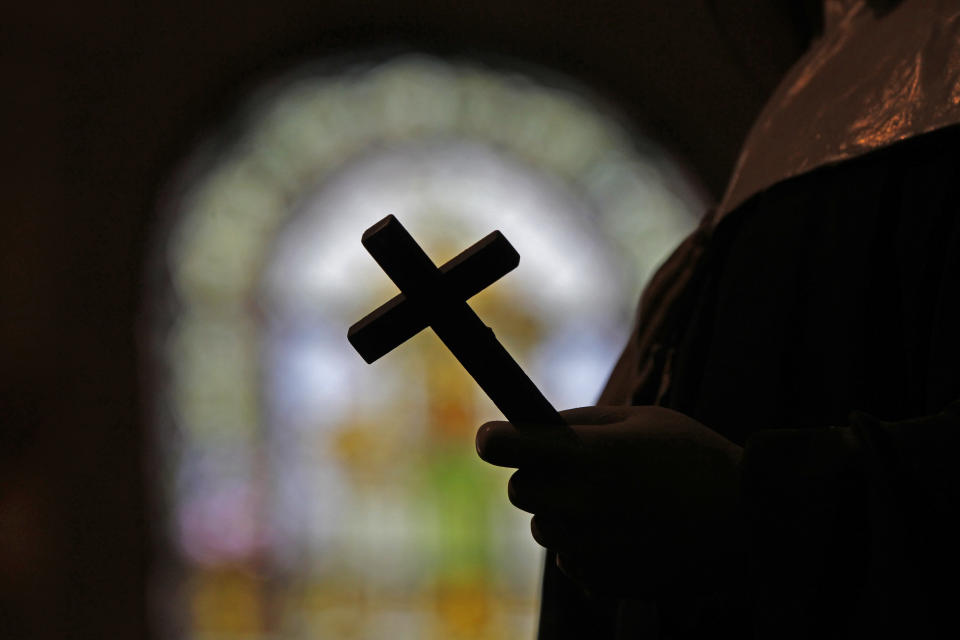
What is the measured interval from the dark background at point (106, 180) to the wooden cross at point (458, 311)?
233 centimetres

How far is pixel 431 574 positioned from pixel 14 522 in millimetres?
1078

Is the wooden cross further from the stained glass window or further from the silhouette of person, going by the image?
the stained glass window

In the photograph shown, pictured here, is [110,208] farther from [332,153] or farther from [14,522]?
[14,522]

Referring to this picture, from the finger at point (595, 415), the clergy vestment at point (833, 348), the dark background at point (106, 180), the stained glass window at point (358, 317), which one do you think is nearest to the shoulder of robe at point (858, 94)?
the clergy vestment at point (833, 348)

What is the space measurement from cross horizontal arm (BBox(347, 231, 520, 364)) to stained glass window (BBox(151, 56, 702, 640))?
2406mm

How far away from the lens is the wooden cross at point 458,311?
58cm

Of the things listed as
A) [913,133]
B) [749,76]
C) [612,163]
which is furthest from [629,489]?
[612,163]

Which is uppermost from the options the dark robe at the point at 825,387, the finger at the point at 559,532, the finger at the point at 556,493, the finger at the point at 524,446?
the finger at the point at 524,446

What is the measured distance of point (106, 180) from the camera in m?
3.04

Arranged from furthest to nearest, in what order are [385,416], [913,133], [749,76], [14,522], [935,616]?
[385,416] → [14,522] → [749,76] → [913,133] → [935,616]

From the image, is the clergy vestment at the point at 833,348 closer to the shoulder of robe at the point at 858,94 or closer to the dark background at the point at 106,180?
the shoulder of robe at the point at 858,94

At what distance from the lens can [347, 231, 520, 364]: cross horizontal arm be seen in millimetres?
593

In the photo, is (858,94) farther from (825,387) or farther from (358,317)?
(358,317)

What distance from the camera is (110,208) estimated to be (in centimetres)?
303
